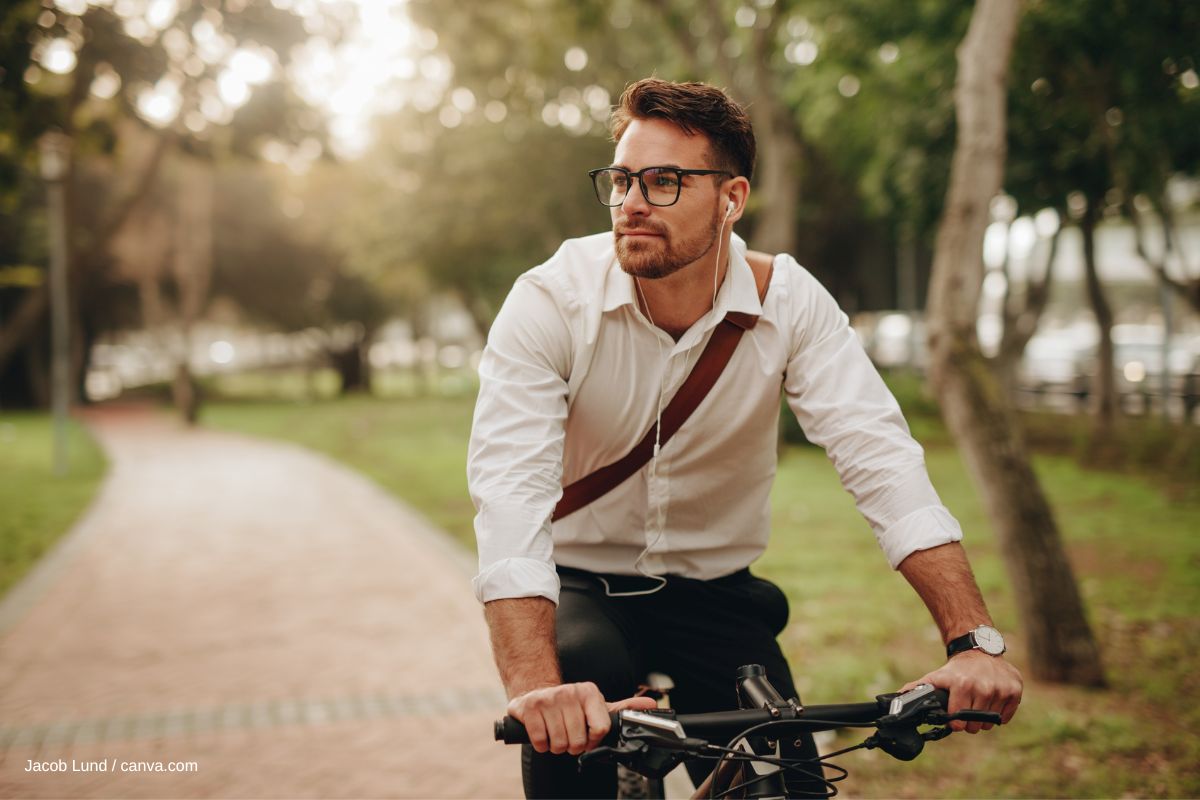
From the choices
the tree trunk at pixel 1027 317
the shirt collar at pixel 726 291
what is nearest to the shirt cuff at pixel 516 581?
the shirt collar at pixel 726 291

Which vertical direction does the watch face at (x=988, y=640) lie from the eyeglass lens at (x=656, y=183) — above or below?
below

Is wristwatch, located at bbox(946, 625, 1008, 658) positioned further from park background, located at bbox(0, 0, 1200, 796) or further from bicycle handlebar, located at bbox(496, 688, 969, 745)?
park background, located at bbox(0, 0, 1200, 796)

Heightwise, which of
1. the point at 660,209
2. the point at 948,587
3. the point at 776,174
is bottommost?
the point at 948,587

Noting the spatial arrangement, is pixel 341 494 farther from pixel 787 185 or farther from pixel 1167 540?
pixel 1167 540

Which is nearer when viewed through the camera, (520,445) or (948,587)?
(948,587)

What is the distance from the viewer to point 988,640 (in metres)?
2.00

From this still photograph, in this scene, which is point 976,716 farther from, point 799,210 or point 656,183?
point 799,210

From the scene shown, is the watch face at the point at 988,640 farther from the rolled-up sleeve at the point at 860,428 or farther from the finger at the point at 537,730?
the finger at the point at 537,730

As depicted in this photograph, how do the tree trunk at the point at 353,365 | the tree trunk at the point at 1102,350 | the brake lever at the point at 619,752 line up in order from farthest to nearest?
the tree trunk at the point at 353,365
the tree trunk at the point at 1102,350
the brake lever at the point at 619,752

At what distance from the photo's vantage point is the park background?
6.07 meters

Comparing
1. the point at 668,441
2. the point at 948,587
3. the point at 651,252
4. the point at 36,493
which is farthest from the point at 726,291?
the point at 36,493

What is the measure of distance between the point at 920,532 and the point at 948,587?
0.41 feet

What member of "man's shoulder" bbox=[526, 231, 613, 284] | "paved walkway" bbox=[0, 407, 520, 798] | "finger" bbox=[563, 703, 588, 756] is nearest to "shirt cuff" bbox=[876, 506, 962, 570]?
"finger" bbox=[563, 703, 588, 756]

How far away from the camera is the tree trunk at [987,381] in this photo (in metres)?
5.05
